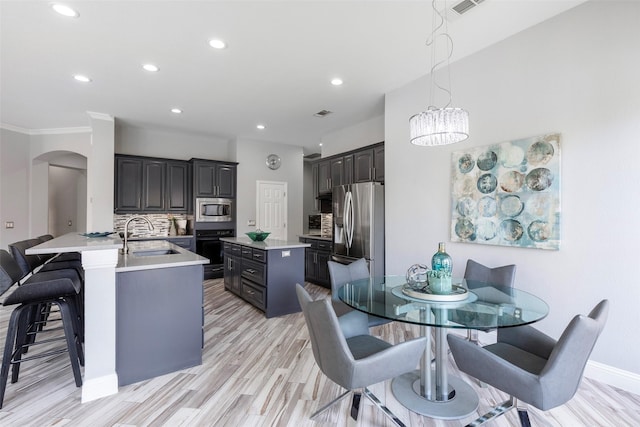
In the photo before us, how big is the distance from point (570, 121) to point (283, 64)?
2749 mm

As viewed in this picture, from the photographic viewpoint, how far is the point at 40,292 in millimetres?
2156

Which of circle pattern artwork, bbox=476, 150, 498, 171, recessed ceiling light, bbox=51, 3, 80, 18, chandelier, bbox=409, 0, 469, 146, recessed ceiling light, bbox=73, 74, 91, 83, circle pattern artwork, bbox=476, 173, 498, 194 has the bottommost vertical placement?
circle pattern artwork, bbox=476, 173, 498, 194

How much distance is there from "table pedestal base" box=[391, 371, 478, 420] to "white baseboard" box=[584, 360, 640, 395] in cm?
107

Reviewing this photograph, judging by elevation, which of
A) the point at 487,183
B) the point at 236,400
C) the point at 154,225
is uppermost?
the point at 487,183

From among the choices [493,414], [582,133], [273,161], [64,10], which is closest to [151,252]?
[64,10]

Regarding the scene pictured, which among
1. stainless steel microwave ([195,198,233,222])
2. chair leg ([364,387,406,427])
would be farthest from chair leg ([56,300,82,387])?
stainless steel microwave ([195,198,233,222])

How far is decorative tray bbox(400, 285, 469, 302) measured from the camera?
1951mm

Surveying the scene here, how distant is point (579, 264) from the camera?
8.02 ft

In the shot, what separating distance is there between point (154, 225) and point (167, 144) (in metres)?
1.66

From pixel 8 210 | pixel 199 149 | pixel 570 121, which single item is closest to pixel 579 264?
pixel 570 121

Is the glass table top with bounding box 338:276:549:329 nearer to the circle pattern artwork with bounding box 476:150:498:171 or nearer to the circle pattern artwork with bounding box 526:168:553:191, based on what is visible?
the circle pattern artwork with bounding box 526:168:553:191

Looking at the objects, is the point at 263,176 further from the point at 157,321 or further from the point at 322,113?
the point at 157,321

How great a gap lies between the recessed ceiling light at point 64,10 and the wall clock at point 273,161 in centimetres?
458

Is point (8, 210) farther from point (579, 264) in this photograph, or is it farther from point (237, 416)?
point (579, 264)
